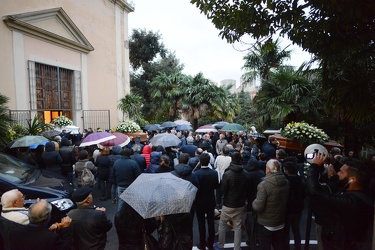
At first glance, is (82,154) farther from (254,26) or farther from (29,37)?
(29,37)

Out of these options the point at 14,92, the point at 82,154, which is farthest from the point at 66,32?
the point at 82,154

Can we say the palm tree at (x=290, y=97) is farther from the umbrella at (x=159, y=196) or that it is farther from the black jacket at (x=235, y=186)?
the umbrella at (x=159, y=196)

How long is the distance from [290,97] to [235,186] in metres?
6.30

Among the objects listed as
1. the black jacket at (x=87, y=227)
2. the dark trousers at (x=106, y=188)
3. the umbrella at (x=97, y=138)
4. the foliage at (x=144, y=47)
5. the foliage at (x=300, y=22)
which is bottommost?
the dark trousers at (x=106, y=188)

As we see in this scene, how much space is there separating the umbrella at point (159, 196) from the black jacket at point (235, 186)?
1.18 meters

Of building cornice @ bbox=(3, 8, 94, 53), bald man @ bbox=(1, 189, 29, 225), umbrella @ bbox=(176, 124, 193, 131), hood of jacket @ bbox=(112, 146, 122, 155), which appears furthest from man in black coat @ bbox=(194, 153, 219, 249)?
building cornice @ bbox=(3, 8, 94, 53)

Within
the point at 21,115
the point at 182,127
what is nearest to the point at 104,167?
the point at 182,127

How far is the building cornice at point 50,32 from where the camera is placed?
10695 millimetres

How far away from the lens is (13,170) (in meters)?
4.85

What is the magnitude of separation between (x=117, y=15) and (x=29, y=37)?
8.05 meters

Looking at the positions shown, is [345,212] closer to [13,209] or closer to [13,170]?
[13,209]

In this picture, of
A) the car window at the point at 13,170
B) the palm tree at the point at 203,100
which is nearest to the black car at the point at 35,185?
the car window at the point at 13,170

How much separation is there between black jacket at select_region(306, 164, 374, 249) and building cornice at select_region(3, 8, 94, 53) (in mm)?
12843

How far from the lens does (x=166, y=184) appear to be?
2869 millimetres
